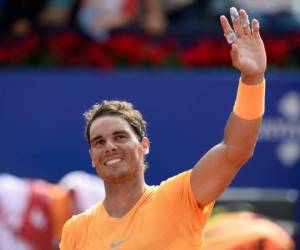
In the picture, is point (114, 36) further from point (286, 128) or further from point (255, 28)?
point (255, 28)

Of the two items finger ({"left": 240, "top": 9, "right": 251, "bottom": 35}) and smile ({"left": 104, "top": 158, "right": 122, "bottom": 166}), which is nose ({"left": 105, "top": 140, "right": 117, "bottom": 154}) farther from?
finger ({"left": 240, "top": 9, "right": 251, "bottom": 35})

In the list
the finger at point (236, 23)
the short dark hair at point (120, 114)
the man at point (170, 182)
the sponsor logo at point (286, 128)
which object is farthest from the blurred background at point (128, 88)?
the finger at point (236, 23)

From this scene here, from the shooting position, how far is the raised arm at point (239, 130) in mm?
4027

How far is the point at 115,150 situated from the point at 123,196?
0.18 metres

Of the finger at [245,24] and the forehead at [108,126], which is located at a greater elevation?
the finger at [245,24]

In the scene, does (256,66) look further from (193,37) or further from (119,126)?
(193,37)

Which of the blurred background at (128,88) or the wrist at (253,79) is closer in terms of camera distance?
the wrist at (253,79)

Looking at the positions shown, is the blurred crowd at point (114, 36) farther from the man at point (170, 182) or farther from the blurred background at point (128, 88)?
the man at point (170, 182)

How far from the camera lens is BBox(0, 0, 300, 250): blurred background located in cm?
838

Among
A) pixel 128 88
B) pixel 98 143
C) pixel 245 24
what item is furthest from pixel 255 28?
pixel 128 88

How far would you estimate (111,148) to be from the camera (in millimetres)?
4312

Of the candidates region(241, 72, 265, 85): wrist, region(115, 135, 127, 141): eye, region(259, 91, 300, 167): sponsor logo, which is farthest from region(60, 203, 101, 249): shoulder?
region(259, 91, 300, 167): sponsor logo

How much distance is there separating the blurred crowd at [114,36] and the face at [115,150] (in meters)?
4.29

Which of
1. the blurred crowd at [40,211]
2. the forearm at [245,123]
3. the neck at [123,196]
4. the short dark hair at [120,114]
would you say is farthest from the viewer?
the blurred crowd at [40,211]
